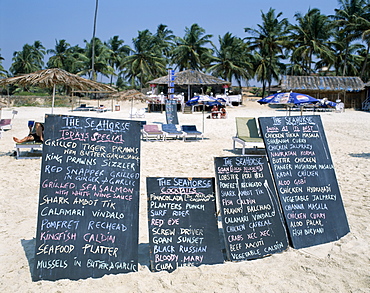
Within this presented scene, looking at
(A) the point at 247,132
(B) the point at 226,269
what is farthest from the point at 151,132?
(B) the point at 226,269

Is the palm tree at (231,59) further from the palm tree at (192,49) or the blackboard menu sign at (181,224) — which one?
the blackboard menu sign at (181,224)

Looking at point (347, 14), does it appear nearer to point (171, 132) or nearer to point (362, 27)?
point (362, 27)

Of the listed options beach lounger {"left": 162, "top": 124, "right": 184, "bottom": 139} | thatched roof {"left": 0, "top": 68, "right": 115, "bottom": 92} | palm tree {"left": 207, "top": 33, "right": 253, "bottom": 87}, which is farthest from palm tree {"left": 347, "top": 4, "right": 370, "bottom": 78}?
thatched roof {"left": 0, "top": 68, "right": 115, "bottom": 92}

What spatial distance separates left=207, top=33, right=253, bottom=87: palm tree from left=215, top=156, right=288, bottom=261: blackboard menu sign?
120 ft

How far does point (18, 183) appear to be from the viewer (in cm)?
641

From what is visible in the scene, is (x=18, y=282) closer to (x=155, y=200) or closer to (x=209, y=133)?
(x=155, y=200)

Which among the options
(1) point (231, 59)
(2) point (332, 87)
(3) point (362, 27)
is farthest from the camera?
(1) point (231, 59)

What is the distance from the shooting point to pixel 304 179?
13.6ft

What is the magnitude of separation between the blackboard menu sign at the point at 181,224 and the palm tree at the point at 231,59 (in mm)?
36911

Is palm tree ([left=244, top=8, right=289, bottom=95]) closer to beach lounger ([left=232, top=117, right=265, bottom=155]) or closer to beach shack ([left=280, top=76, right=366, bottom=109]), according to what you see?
beach shack ([left=280, top=76, right=366, bottom=109])

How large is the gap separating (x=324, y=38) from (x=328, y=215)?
4203cm

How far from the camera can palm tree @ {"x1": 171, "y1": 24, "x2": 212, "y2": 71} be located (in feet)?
137

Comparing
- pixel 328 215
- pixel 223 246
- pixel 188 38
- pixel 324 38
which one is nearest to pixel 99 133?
pixel 223 246

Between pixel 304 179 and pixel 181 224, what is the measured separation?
1.64m
